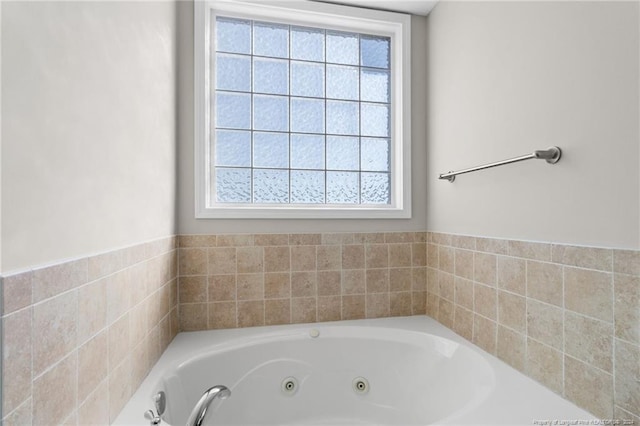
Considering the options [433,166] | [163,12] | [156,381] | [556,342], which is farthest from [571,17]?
[156,381]

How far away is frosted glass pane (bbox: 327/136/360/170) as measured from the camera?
85.1 inches

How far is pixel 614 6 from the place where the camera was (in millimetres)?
1002

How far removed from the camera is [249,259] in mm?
1903

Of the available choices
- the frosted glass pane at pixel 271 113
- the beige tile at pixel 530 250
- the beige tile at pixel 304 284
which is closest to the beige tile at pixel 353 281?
the beige tile at pixel 304 284

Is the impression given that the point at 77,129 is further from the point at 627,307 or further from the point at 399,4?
the point at 399,4

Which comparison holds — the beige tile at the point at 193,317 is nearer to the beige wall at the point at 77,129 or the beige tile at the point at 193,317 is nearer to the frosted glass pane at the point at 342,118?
the beige wall at the point at 77,129

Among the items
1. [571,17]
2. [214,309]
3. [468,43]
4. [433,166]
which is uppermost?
[468,43]

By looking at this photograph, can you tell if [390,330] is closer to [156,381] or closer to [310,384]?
[310,384]

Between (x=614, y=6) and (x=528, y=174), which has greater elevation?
(x=614, y=6)

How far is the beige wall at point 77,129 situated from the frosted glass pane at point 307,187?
87cm

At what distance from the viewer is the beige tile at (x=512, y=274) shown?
1.33 meters

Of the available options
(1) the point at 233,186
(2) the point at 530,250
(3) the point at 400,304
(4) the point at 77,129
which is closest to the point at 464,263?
(2) the point at 530,250

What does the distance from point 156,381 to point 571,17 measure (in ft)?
6.80

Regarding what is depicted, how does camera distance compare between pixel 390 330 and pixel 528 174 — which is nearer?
pixel 528 174
